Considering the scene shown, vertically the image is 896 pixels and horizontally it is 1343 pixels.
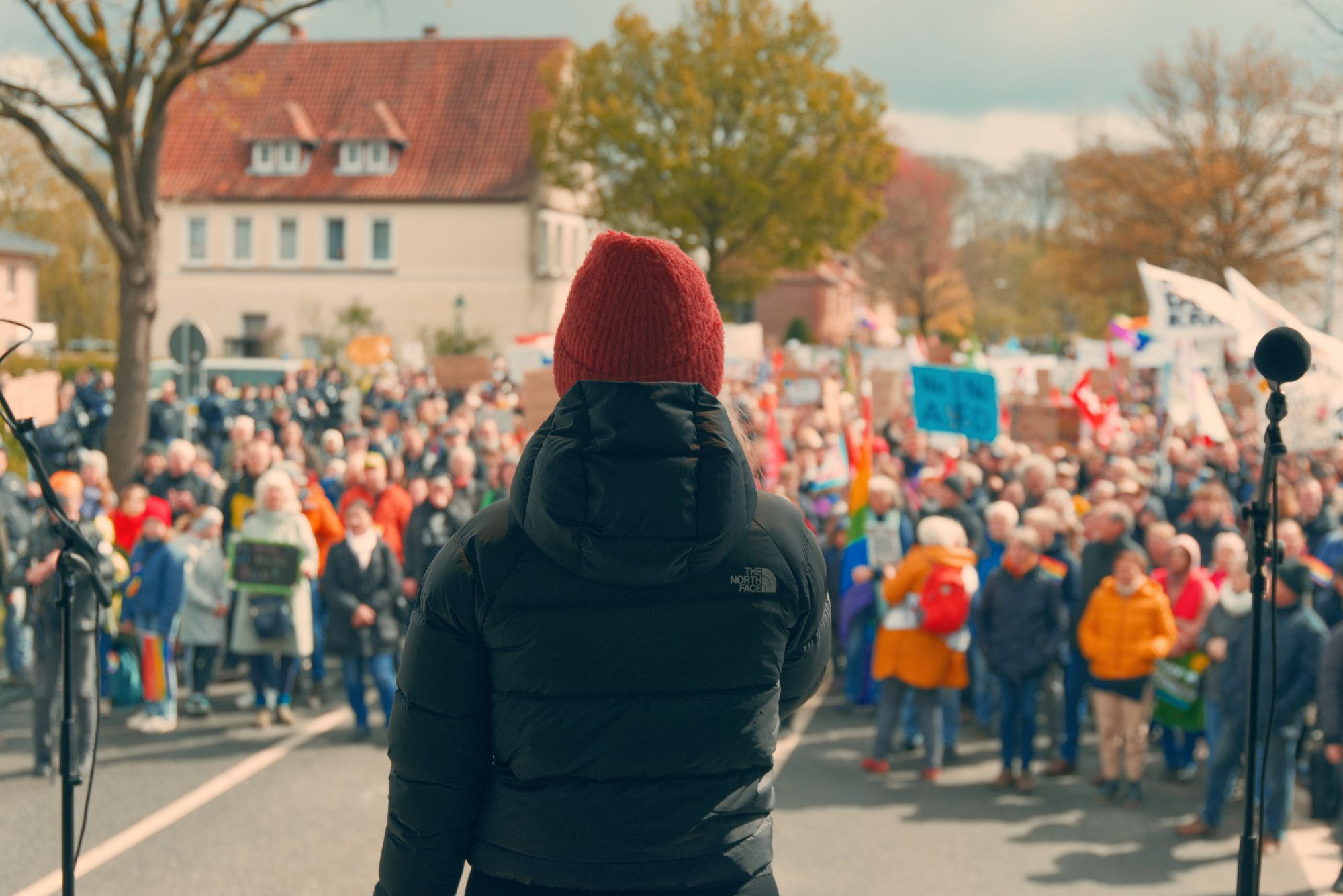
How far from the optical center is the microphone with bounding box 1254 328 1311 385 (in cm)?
385

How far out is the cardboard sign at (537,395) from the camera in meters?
13.5

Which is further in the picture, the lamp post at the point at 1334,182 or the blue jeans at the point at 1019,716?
the lamp post at the point at 1334,182

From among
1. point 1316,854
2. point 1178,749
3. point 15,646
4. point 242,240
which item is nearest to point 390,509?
point 15,646

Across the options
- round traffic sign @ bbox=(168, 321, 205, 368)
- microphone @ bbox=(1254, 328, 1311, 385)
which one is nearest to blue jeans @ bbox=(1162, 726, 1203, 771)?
microphone @ bbox=(1254, 328, 1311, 385)

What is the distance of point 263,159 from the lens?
168ft

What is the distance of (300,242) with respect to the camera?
5091 centimetres

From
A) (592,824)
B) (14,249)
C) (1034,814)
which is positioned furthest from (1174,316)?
(14,249)

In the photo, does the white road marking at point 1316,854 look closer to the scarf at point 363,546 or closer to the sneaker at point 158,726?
the scarf at point 363,546

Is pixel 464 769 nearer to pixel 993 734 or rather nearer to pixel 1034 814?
pixel 1034 814

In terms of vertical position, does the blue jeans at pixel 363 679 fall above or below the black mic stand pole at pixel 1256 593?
below

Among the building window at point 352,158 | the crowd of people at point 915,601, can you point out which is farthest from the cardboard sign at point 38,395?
the building window at point 352,158

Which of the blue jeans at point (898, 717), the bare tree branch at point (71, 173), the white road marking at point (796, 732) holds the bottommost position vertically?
the white road marking at point (796, 732)

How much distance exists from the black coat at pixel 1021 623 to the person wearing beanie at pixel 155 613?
226 inches

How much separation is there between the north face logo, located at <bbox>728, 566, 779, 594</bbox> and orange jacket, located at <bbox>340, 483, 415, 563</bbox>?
9.65 m
